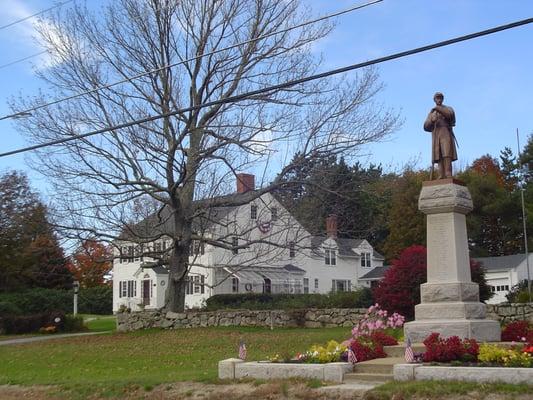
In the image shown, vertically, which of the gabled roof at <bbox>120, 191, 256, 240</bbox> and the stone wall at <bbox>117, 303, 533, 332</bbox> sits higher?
the gabled roof at <bbox>120, 191, 256, 240</bbox>

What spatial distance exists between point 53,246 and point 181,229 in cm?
588

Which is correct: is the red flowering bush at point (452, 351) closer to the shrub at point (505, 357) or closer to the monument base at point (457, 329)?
the shrub at point (505, 357)

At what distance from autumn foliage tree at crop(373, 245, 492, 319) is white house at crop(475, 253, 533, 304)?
2438cm

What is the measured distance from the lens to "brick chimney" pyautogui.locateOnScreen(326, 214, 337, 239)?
92.7ft

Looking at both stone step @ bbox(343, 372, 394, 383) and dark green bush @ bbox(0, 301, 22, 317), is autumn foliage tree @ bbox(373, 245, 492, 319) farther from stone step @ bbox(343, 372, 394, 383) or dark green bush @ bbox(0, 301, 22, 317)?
dark green bush @ bbox(0, 301, 22, 317)

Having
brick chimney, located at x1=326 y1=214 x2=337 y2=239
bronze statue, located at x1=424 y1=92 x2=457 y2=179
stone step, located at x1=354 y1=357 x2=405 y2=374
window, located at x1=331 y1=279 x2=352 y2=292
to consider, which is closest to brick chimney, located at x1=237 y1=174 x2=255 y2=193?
brick chimney, located at x1=326 y1=214 x2=337 y2=239

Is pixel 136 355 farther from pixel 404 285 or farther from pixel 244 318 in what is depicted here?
pixel 244 318

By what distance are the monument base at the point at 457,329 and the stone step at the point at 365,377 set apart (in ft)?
8.30

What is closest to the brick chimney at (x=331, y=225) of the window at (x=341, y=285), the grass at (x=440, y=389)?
the grass at (x=440, y=389)

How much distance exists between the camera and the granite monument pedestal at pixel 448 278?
13.6 metres

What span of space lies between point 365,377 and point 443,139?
603 cm

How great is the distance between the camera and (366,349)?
496 inches

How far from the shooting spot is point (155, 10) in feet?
92.8

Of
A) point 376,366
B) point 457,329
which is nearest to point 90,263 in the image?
point 457,329
